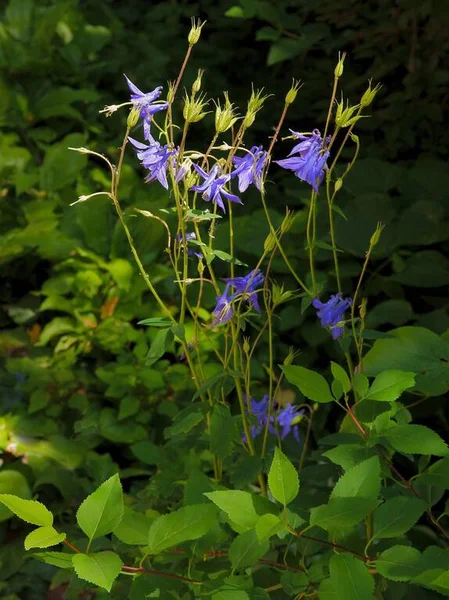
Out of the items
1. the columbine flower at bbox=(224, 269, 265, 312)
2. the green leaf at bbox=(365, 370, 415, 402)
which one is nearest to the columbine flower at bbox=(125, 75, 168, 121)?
the columbine flower at bbox=(224, 269, 265, 312)

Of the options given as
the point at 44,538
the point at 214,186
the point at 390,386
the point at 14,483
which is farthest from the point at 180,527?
the point at 14,483

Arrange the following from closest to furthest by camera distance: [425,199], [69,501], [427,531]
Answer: [427,531]
[69,501]
[425,199]

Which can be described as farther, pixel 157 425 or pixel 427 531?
pixel 157 425

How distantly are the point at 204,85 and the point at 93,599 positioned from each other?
260cm

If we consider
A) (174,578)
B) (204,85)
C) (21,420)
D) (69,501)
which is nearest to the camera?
(174,578)

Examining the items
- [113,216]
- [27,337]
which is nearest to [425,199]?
[113,216]

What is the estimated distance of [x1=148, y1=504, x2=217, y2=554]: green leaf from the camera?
1.29 meters

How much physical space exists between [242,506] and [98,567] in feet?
0.76

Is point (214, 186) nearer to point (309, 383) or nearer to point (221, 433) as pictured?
point (309, 383)

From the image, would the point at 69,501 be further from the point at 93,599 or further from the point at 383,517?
the point at 383,517

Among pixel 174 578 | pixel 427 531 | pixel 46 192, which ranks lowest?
pixel 427 531

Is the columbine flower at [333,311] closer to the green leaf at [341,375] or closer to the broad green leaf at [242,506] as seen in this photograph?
Result: the green leaf at [341,375]

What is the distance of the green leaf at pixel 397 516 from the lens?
4.53 ft

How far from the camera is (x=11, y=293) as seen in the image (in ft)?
11.1
